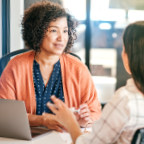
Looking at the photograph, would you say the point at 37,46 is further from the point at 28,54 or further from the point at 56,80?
the point at 56,80

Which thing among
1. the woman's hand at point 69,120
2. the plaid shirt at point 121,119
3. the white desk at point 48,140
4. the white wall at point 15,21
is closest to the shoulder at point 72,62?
the white desk at point 48,140

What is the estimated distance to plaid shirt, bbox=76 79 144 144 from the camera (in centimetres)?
65

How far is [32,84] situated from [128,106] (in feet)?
2.61

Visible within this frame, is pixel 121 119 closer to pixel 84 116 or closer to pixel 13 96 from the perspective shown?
pixel 84 116

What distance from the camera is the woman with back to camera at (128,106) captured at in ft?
2.15

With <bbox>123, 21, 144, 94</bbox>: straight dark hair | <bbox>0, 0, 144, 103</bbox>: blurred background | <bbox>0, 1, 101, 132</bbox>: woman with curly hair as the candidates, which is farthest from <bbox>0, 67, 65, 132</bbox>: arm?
<bbox>0, 0, 144, 103</bbox>: blurred background

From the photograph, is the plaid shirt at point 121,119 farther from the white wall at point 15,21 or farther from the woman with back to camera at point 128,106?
the white wall at point 15,21

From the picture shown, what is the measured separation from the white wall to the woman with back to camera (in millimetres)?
1897

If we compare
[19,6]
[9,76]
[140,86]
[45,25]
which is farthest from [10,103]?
[19,6]

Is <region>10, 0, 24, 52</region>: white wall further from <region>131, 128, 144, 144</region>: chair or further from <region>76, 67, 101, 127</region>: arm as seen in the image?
<region>131, 128, 144, 144</region>: chair

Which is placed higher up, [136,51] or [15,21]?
[15,21]

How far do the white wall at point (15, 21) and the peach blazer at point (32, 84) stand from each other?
1.08 meters

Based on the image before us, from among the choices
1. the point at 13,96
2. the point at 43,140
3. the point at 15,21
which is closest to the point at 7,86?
the point at 13,96

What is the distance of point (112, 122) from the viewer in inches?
26.6
